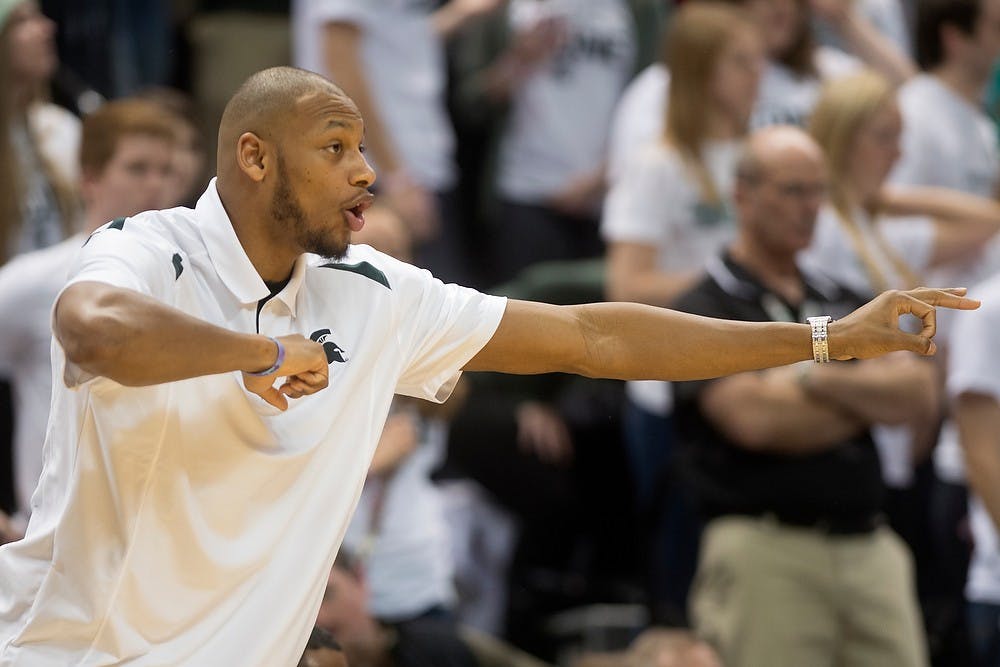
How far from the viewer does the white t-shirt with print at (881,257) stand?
6227 millimetres

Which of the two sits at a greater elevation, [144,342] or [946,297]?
[946,297]

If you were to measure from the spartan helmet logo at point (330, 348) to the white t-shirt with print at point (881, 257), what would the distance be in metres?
3.03

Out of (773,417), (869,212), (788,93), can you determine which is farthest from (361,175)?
(788,93)

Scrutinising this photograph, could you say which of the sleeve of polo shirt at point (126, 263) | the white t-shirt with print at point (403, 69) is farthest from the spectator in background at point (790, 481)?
the sleeve of polo shirt at point (126, 263)

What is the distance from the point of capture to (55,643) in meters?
3.14

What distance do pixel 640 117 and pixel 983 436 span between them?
210 cm

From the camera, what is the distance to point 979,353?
204 inches

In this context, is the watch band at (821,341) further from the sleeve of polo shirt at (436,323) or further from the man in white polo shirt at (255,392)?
the sleeve of polo shirt at (436,323)

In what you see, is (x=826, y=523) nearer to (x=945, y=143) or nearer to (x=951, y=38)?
(x=945, y=143)

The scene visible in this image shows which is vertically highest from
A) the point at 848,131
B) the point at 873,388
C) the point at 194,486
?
the point at 848,131

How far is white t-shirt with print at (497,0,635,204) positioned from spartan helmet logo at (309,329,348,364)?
3.84 metres

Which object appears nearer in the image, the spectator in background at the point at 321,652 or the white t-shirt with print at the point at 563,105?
the spectator in background at the point at 321,652

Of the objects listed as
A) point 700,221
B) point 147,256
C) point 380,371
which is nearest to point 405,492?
point 700,221

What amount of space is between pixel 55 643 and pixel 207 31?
4.61 meters
